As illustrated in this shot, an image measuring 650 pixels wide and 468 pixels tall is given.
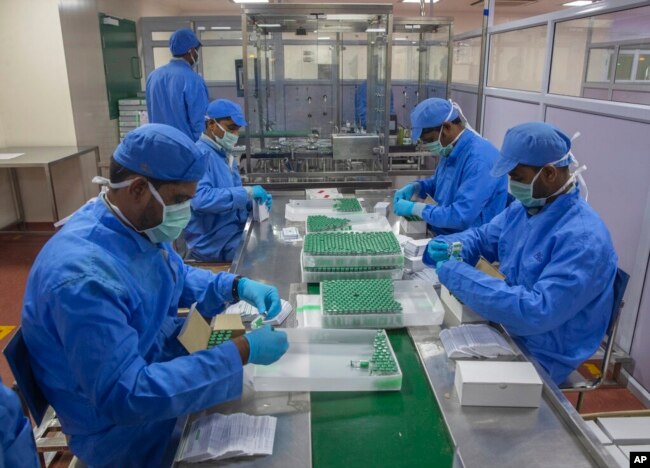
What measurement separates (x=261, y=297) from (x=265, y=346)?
350 mm

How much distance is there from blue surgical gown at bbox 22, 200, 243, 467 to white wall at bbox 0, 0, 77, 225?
156 inches

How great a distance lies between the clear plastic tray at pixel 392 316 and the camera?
4.38ft

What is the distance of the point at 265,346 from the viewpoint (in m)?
1.08

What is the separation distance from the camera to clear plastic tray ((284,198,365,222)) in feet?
8.12

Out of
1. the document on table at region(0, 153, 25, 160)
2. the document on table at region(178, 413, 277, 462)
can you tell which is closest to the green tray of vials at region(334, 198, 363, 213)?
the document on table at region(178, 413, 277, 462)

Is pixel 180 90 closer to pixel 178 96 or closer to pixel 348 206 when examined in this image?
pixel 178 96

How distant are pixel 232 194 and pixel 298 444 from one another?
62.3 inches

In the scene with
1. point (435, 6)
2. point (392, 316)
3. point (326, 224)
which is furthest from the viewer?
point (435, 6)

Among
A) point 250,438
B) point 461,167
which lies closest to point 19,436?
point 250,438

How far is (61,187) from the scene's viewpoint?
4.68 m

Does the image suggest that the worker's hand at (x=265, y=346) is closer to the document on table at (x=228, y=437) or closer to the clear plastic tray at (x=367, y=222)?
the document on table at (x=228, y=437)

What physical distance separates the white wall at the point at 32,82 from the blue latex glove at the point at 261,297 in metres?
3.85

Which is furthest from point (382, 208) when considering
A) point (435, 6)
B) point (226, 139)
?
point (435, 6)

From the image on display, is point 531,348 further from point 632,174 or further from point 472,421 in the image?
point 632,174
